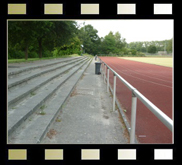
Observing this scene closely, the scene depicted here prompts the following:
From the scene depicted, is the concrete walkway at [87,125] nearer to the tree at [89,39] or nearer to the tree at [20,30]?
the tree at [20,30]

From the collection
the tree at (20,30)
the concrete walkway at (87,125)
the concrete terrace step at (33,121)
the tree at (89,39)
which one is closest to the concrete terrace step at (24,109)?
the concrete terrace step at (33,121)

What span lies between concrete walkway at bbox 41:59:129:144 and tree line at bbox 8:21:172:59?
9845 millimetres

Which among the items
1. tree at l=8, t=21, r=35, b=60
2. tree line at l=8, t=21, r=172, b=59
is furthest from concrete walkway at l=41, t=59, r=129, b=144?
tree line at l=8, t=21, r=172, b=59

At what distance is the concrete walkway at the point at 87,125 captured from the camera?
140 inches

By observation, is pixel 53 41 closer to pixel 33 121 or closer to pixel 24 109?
pixel 24 109

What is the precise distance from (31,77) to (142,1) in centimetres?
631

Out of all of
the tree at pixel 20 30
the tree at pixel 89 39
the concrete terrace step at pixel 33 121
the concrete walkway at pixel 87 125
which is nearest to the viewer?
the concrete terrace step at pixel 33 121

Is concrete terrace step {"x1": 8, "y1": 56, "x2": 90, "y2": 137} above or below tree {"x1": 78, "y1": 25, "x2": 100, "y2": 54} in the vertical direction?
below

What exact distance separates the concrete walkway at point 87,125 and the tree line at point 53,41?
32.3 ft

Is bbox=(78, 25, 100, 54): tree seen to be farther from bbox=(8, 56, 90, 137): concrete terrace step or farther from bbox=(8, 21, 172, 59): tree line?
bbox=(8, 56, 90, 137): concrete terrace step

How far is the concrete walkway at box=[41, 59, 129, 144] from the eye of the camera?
140 inches

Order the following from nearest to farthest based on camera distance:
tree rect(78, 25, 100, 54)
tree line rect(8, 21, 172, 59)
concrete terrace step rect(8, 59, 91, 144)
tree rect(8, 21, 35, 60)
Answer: concrete terrace step rect(8, 59, 91, 144), tree rect(8, 21, 35, 60), tree line rect(8, 21, 172, 59), tree rect(78, 25, 100, 54)
